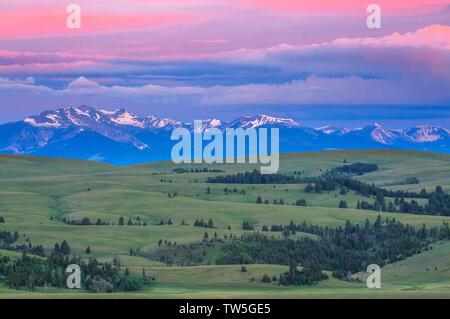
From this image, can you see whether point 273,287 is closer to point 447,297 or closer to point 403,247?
point 447,297

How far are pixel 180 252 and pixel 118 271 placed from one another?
5253cm

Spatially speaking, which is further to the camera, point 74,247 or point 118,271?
point 74,247

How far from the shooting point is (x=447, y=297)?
306ft

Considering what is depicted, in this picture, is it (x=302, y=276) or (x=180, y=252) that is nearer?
(x=302, y=276)

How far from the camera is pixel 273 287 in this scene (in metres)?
134

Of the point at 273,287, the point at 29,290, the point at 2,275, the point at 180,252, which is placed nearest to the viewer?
the point at 29,290
